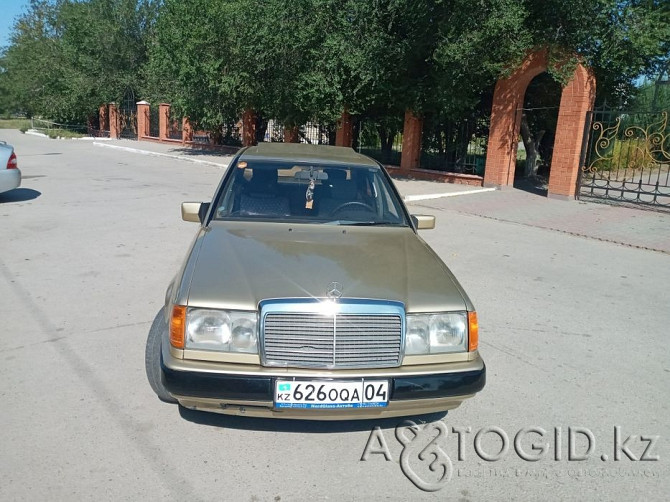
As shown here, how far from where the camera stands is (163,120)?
3291 centimetres

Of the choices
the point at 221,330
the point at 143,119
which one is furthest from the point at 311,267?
the point at 143,119

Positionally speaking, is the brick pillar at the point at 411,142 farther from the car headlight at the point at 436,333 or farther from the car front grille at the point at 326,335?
the car front grille at the point at 326,335

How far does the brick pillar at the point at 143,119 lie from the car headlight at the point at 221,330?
34697mm

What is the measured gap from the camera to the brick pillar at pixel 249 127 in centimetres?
2575

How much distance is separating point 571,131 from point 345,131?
8969 mm

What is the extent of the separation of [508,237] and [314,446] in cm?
775

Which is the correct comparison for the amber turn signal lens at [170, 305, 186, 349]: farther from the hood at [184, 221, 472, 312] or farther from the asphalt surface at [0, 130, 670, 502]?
the asphalt surface at [0, 130, 670, 502]

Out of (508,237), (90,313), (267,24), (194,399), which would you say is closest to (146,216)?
(90,313)

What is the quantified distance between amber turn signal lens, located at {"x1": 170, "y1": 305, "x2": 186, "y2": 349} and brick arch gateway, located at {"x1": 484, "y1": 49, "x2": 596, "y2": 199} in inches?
517

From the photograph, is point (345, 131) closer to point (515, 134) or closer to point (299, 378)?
point (515, 134)

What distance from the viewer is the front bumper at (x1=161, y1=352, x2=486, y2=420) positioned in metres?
2.96

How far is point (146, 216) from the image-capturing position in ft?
34.4

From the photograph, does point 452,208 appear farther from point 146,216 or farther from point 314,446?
point 314,446

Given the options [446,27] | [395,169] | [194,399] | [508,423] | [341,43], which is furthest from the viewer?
[395,169]
